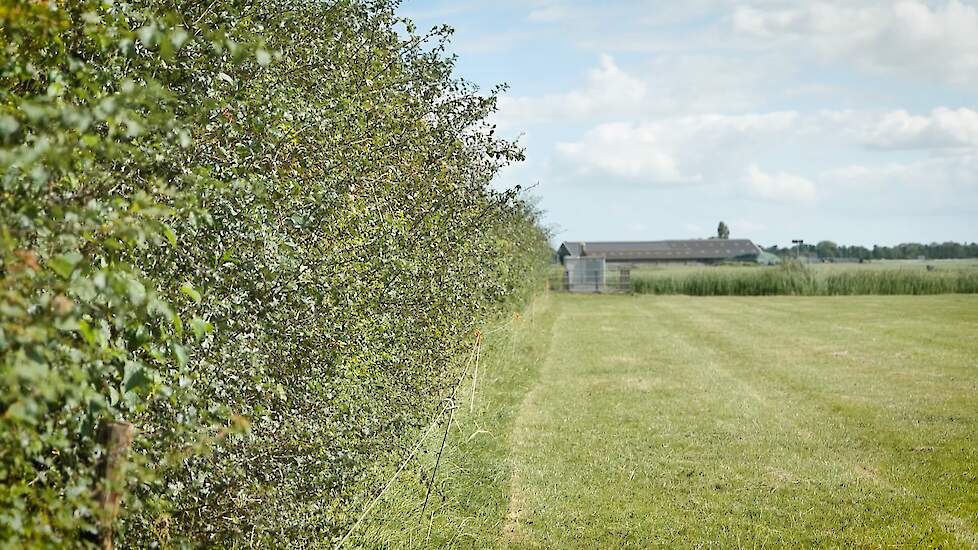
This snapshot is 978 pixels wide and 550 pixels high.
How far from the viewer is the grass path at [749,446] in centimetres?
856

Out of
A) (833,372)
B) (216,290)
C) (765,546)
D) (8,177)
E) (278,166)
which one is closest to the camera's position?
(8,177)

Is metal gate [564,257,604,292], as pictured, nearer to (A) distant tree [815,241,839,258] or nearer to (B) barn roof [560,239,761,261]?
(B) barn roof [560,239,761,261]

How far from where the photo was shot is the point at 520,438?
12.2 metres

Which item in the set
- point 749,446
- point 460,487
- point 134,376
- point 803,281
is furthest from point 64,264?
point 803,281

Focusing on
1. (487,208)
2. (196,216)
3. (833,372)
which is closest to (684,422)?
(487,208)

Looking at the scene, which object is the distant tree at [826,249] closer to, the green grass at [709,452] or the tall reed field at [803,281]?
the tall reed field at [803,281]

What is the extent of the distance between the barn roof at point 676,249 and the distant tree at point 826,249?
8.73 meters

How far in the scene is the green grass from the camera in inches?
327

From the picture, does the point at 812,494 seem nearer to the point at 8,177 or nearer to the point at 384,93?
the point at 384,93

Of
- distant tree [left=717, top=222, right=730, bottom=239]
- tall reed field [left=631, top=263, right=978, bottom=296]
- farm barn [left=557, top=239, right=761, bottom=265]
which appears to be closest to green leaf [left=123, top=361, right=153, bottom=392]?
tall reed field [left=631, top=263, right=978, bottom=296]

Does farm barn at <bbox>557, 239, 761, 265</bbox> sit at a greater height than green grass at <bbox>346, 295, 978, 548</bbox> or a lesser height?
greater

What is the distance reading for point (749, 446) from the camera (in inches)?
471

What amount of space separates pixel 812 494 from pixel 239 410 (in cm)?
662

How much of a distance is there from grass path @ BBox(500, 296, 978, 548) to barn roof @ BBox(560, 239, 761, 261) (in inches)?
2851
